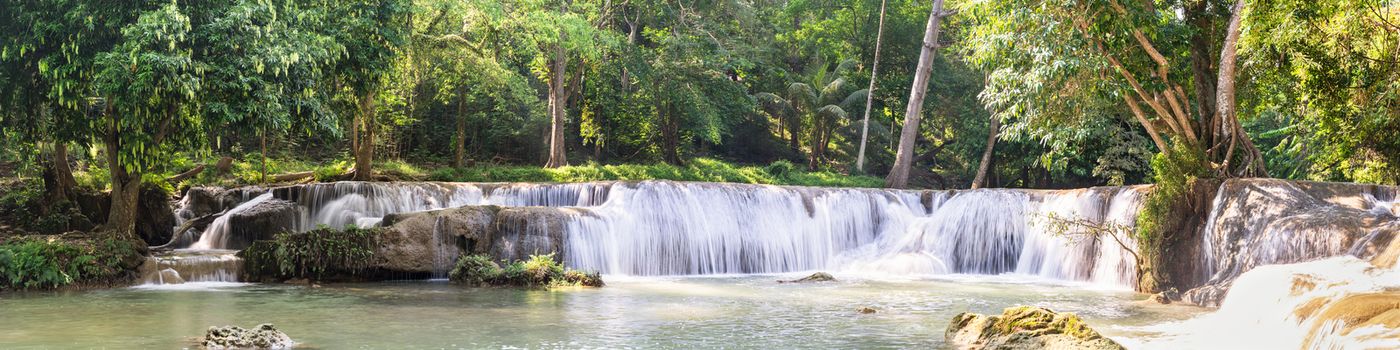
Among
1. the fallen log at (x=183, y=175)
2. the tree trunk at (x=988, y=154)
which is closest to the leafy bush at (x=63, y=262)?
the fallen log at (x=183, y=175)

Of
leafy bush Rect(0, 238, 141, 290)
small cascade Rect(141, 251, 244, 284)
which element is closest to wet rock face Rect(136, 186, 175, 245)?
small cascade Rect(141, 251, 244, 284)

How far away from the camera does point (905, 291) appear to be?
630 inches

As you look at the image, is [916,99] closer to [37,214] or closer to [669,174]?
[669,174]

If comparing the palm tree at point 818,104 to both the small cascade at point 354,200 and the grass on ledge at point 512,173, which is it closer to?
the grass on ledge at point 512,173

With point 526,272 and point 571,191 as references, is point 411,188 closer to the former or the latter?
point 571,191

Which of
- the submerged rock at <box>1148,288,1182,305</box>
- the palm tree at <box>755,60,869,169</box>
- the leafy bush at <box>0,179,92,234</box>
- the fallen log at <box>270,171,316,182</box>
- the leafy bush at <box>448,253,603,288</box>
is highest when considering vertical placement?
the palm tree at <box>755,60,869,169</box>

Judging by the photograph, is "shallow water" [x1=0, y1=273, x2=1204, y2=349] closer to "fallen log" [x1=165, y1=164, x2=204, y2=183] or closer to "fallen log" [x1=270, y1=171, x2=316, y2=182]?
"fallen log" [x1=165, y1=164, x2=204, y2=183]

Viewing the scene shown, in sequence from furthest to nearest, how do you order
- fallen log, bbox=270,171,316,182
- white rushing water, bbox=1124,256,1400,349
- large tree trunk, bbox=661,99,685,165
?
large tree trunk, bbox=661,99,685,165
fallen log, bbox=270,171,316,182
white rushing water, bbox=1124,256,1400,349

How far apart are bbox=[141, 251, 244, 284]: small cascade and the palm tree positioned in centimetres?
2283

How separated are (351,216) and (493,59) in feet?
23.6

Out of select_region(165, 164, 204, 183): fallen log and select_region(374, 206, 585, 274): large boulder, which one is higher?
select_region(165, 164, 204, 183): fallen log

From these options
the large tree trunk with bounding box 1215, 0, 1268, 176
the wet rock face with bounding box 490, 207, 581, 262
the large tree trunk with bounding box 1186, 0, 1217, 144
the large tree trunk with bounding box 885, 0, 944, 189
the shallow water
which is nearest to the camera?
the shallow water

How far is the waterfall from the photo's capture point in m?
19.0

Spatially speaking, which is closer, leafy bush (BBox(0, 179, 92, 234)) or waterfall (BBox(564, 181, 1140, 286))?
leafy bush (BBox(0, 179, 92, 234))
